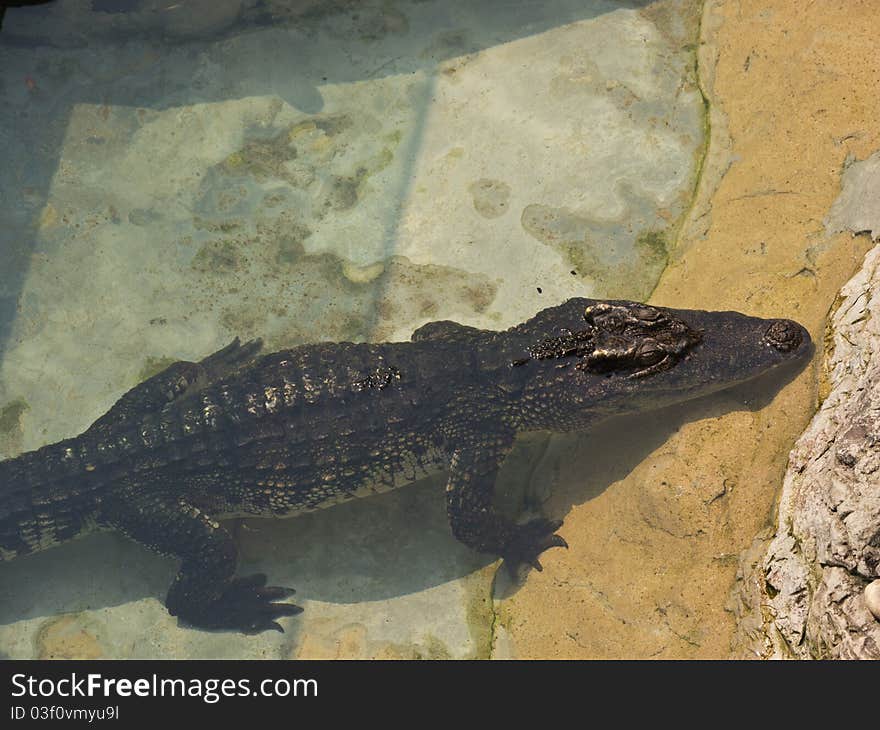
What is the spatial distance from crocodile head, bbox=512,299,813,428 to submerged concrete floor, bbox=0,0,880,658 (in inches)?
6.1

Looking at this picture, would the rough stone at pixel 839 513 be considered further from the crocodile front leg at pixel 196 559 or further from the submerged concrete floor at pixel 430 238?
the crocodile front leg at pixel 196 559

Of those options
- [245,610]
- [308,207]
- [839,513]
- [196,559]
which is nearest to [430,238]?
[308,207]

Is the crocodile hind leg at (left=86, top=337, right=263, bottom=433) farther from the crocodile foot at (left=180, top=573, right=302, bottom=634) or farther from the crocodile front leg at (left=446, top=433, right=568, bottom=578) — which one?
the crocodile front leg at (left=446, top=433, right=568, bottom=578)

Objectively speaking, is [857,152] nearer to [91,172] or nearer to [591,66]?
[591,66]

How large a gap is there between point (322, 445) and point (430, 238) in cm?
176

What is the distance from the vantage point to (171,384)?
17.5 feet

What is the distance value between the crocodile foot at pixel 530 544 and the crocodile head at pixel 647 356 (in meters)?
0.66

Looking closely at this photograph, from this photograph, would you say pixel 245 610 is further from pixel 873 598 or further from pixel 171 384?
pixel 873 598

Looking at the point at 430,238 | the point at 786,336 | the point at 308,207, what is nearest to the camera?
the point at 786,336

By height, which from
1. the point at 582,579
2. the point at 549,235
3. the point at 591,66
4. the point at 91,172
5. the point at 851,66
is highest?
the point at 851,66

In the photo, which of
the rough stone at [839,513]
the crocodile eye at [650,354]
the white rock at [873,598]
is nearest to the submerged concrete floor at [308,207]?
the crocodile eye at [650,354]
